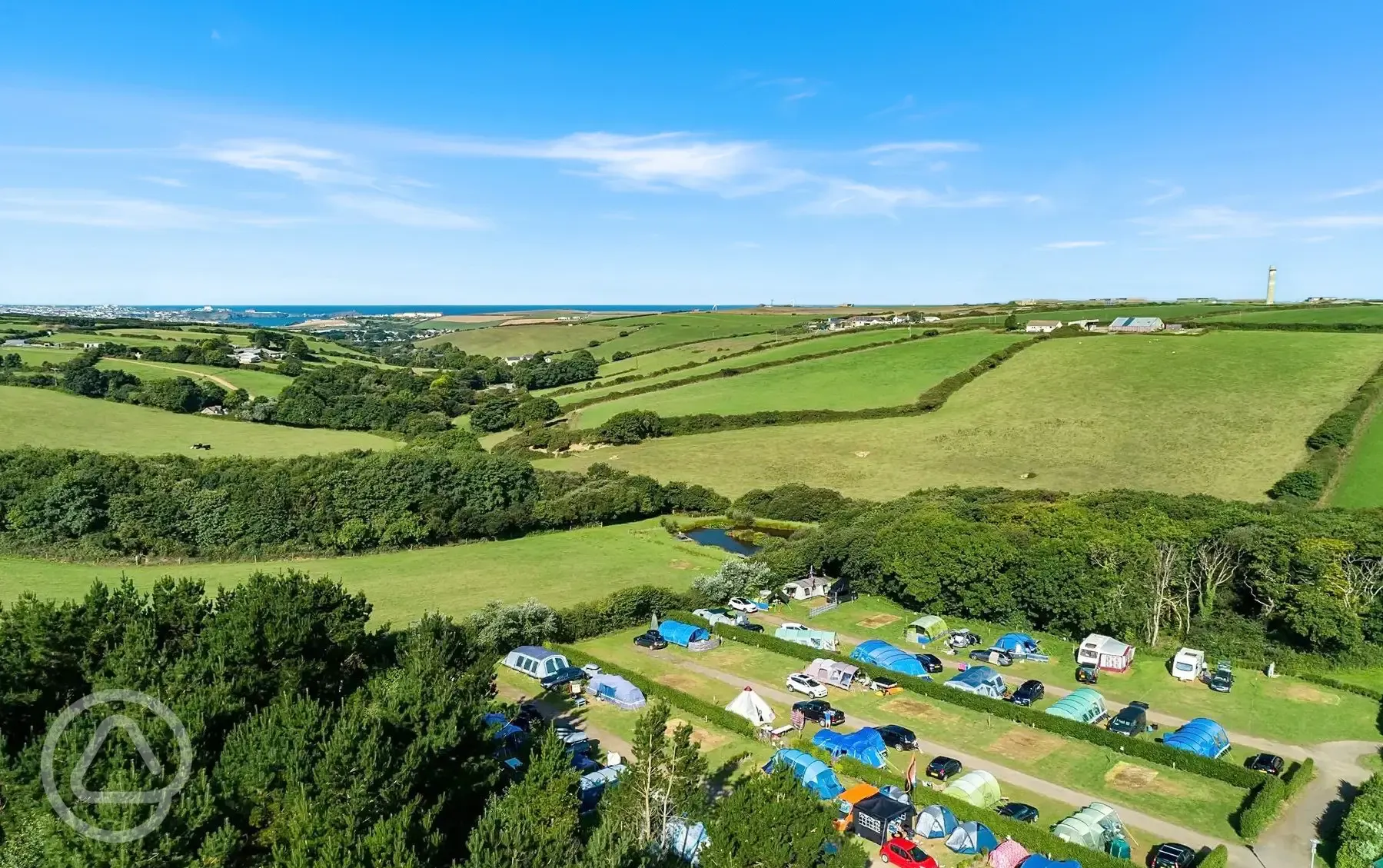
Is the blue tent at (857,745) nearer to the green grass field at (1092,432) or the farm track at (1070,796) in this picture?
the farm track at (1070,796)

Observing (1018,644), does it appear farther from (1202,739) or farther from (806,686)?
(806,686)

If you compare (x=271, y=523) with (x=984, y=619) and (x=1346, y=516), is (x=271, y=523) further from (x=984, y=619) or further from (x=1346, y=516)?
(x=1346, y=516)

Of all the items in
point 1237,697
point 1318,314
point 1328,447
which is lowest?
point 1237,697

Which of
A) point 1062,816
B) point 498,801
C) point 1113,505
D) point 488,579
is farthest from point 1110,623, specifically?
point 488,579

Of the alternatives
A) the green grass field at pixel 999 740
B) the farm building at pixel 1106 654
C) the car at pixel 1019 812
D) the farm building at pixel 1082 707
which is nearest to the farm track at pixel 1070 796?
the green grass field at pixel 999 740

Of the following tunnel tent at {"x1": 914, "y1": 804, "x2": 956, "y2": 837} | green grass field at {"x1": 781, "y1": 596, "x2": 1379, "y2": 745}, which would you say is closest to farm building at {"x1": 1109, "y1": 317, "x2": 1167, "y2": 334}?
green grass field at {"x1": 781, "y1": 596, "x2": 1379, "y2": 745}

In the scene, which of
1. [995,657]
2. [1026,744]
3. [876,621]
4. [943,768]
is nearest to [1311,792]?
[1026,744]
